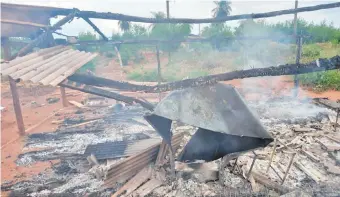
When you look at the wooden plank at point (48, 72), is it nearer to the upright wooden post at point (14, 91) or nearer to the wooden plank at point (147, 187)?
the wooden plank at point (147, 187)

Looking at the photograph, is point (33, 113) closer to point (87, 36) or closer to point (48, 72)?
point (48, 72)

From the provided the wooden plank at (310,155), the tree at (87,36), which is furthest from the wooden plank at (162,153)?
the tree at (87,36)

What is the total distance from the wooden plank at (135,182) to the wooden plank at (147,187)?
5.2 inches

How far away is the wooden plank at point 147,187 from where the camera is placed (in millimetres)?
5818

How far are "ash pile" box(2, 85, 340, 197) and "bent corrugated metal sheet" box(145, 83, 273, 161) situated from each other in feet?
0.06

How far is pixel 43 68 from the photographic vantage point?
19.8ft

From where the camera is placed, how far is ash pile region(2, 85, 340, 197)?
4422 mm

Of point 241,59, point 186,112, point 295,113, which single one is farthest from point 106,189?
point 241,59

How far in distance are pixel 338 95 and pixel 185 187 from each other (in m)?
12.8

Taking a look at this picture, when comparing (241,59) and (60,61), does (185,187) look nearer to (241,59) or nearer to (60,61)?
(60,61)

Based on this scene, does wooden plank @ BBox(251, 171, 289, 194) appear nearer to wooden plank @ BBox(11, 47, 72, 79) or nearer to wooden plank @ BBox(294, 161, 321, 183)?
wooden plank @ BBox(294, 161, 321, 183)

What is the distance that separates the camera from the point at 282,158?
706 centimetres

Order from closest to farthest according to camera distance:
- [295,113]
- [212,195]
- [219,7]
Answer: [212,195] < [295,113] < [219,7]

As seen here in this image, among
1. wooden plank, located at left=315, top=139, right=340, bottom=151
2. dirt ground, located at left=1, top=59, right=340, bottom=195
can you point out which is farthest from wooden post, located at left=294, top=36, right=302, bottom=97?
wooden plank, located at left=315, top=139, right=340, bottom=151
